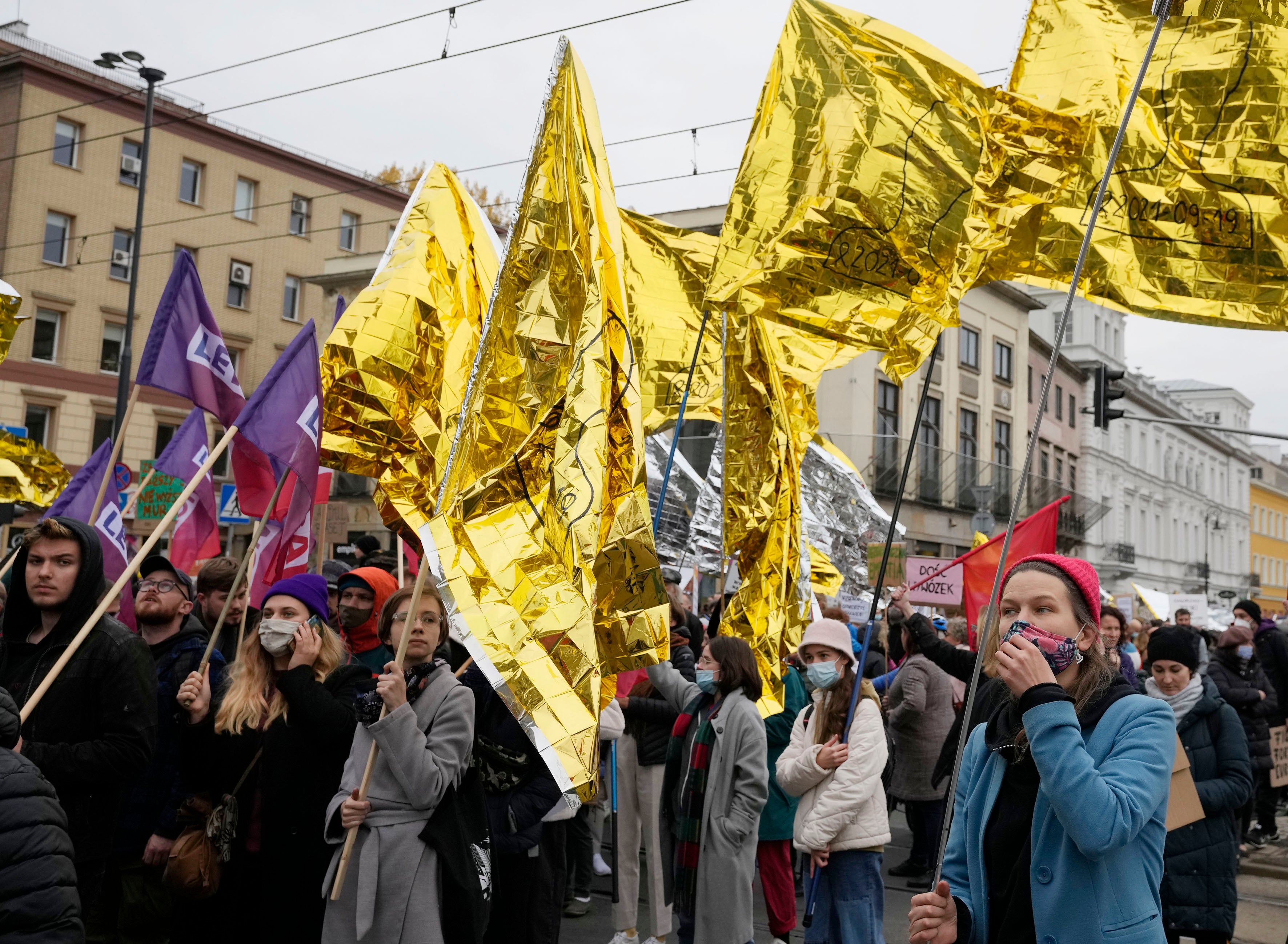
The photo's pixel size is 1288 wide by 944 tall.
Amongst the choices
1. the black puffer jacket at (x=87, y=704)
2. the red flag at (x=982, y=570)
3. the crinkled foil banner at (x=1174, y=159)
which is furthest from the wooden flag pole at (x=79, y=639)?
the red flag at (x=982, y=570)

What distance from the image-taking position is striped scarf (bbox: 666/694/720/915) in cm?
605

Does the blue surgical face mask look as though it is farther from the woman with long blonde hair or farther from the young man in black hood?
the young man in black hood

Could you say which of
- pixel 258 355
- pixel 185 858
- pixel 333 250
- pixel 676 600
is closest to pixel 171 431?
pixel 258 355

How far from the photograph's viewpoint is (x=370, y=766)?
421cm

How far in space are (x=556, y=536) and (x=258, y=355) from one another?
131ft

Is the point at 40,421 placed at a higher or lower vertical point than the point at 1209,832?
higher

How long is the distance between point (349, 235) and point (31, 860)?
44147 mm

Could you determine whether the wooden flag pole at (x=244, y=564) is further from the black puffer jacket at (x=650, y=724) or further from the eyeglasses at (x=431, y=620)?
the black puffer jacket at (x=650, y=724)

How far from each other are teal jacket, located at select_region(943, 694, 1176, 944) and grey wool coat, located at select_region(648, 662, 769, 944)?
3137mm

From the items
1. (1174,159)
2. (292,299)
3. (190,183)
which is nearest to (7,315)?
(1174,159)

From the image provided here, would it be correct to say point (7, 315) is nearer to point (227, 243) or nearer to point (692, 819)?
point (692, 819)

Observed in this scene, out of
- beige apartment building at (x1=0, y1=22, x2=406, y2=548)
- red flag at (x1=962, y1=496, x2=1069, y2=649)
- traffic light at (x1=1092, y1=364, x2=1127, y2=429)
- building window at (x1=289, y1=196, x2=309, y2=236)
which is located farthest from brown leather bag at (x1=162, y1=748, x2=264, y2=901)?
building window at (x1=289, y1=196, x2=309, y2=236)

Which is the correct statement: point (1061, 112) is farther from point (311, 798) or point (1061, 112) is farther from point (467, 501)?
point (311, 798)

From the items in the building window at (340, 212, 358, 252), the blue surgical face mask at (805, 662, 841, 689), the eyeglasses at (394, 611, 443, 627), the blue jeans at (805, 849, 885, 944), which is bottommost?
the blue jeans at (805, 849, 885, 944)
